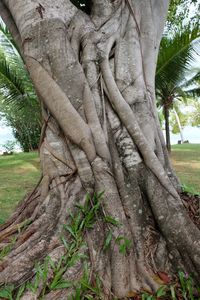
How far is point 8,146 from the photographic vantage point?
63.7ft

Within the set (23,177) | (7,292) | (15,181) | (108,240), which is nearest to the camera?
(7,292)

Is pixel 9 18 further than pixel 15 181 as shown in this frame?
No

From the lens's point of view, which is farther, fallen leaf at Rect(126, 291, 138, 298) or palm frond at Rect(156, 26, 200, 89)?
palm frond at Rect(156, 26, 200, 89)

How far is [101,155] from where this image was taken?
249 cm

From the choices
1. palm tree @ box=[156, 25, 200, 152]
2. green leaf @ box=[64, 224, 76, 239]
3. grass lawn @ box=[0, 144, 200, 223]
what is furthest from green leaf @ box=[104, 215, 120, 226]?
palm tree @ box=[156, 25, 200, 152]

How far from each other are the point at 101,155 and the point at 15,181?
5.63 m

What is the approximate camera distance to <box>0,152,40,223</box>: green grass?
5.26 metres

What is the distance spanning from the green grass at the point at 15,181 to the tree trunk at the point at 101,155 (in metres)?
1.59

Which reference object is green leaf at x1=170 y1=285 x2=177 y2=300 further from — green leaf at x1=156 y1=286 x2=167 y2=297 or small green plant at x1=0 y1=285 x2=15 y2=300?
small green plant at x1=0 y1=285 x2=15 y2=300

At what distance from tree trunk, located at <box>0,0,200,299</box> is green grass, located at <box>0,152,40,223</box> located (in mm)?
1592

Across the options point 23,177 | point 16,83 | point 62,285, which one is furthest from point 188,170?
point 62,285

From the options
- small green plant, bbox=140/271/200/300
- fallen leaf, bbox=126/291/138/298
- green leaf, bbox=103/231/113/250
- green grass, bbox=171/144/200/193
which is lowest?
green grass, bbox=171/144/200/193

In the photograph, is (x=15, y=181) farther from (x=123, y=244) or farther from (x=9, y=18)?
(x=123, y=244)

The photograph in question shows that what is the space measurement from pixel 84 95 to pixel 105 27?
2.67 feet
